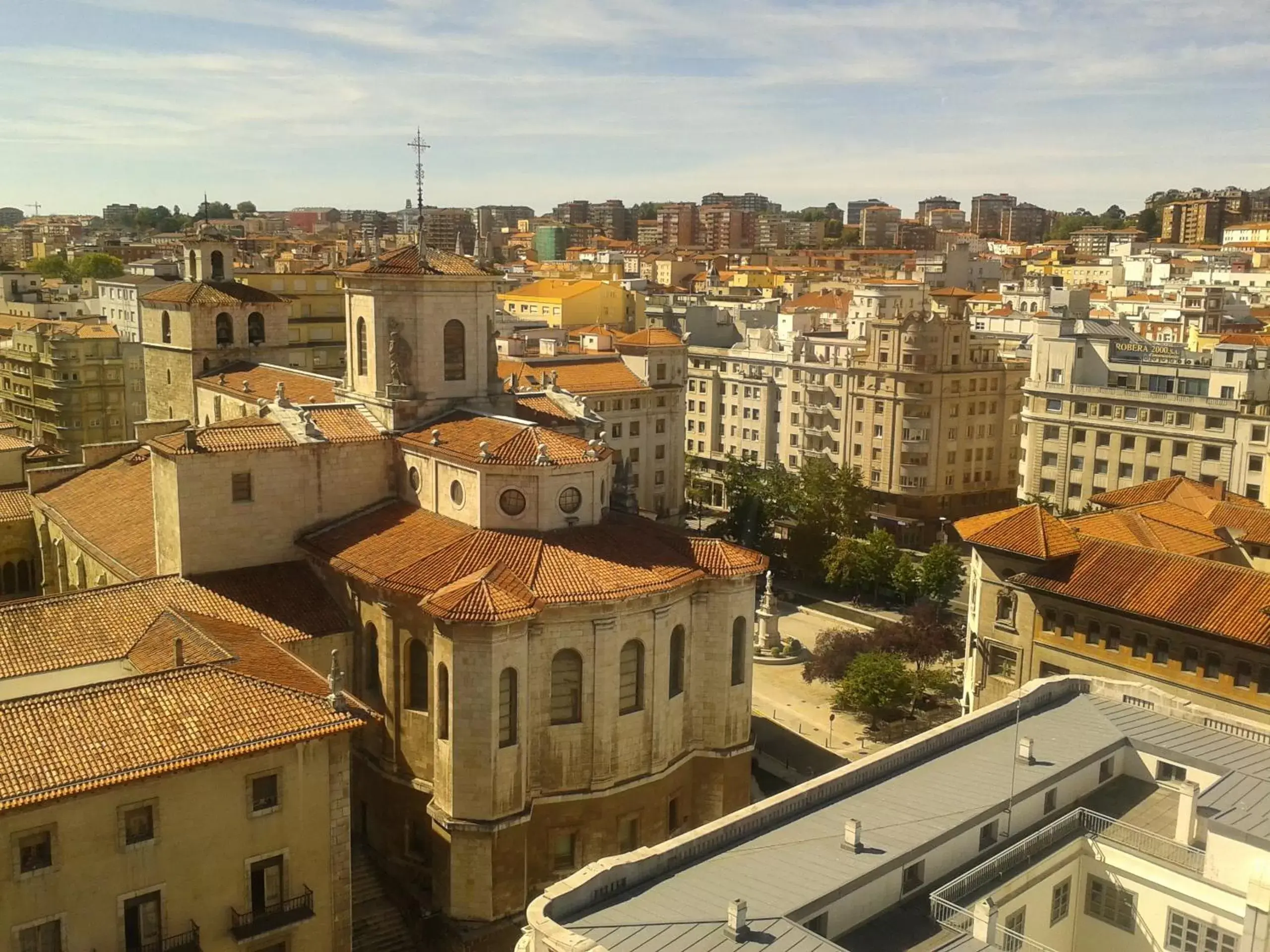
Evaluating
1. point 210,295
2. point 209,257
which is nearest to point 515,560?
point 210,295

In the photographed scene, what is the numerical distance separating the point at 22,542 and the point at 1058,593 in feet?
144

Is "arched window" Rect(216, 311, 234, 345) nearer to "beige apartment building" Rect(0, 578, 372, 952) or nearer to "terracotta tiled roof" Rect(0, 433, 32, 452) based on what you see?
"terracotta tiled roof" Rect(0, 433, 32, 452)

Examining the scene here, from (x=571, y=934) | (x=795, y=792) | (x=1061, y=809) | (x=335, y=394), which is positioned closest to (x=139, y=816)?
(x=571, y=934)

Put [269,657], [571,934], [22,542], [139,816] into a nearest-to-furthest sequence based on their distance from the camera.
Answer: [571,934]
[139,816]
[269,657]
[22,542]

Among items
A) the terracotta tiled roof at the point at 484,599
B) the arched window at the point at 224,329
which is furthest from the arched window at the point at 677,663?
the arched window at the point at 224,329

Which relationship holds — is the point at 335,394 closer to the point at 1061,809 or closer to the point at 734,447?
the point at 1061,809

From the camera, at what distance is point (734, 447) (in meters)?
97.9

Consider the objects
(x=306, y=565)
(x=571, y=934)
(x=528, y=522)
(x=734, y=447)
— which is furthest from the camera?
(x=734, y=447)

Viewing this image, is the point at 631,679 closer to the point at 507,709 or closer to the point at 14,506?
the point at 507,709

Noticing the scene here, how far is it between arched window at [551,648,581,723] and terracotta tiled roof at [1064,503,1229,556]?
20472mm

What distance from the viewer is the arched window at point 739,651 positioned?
38.8 metres

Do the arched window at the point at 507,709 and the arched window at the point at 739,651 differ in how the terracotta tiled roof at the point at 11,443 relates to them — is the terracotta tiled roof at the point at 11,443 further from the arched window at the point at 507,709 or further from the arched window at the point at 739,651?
the arched window at the point at 739,651

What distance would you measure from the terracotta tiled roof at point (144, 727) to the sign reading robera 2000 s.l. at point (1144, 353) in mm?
62874

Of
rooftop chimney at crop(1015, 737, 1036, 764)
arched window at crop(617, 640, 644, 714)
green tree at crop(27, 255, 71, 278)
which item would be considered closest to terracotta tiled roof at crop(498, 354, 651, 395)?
arched window at crop(617, 640, 644, 714)
